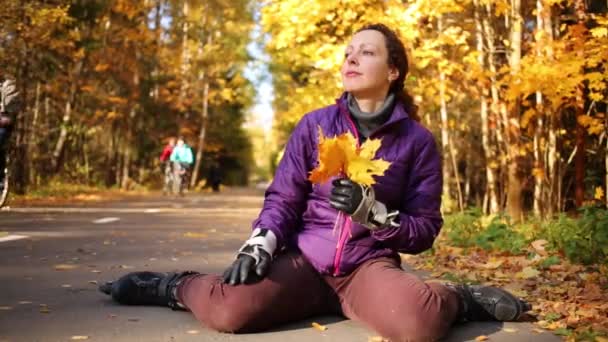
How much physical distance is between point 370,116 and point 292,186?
549mm

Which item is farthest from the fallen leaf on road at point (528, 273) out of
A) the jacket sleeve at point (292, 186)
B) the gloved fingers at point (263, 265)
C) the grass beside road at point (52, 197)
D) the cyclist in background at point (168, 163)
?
the cyclist in background at point (168, 163)

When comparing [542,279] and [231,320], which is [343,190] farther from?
[542,279]

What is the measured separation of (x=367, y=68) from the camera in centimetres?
466

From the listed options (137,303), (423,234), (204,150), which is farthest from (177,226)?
(204,150)

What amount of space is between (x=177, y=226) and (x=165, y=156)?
1705 centimetres

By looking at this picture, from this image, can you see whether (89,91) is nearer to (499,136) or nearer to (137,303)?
(499,136)

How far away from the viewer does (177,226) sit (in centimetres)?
1224

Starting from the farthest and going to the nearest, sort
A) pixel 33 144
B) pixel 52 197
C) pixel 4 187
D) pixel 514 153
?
pixel 33 144 → pixel 52 197 → pixel 4 187 → pixel 514 153

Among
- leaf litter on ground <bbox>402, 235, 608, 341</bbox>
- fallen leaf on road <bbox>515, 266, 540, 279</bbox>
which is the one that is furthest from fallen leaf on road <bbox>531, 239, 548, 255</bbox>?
fallen leaf on road <bbox>515, 266, 540, 279</bbox>

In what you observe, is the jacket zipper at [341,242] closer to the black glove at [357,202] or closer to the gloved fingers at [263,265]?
the black glove at [357,202]

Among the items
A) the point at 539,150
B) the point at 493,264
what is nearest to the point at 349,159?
the point at 493,264

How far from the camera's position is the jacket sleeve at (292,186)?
15.0 feet

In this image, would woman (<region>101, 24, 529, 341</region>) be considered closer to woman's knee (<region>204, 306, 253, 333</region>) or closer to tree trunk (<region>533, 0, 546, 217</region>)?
woman's knee (<region>204, 306, 253, 333</region>)

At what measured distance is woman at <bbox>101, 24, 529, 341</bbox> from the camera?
418cm
